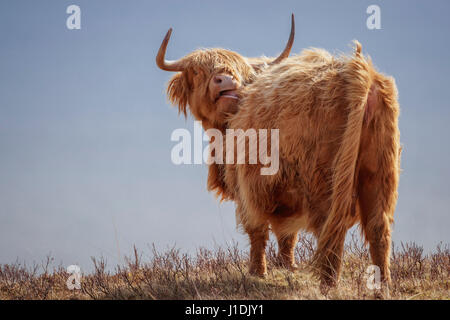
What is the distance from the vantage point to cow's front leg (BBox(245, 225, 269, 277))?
13.3 feet

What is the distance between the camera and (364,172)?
3217mm

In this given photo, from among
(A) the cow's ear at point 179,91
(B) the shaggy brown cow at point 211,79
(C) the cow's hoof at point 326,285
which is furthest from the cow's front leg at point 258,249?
(A) the cow's ear at point 179,91

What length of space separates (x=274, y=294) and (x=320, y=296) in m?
0.35

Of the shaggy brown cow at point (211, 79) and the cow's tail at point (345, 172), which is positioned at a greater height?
Result: the shaggy brown cow at point (211, 79)

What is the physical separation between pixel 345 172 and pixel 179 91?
8.22 ft

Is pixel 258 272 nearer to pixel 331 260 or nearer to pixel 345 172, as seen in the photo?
pixel 331 260

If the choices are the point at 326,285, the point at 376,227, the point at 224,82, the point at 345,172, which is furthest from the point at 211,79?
the point at 326,285

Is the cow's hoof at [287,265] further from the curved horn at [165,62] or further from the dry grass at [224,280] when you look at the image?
the curved horn at [165,62]

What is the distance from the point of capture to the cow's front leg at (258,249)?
160 inches

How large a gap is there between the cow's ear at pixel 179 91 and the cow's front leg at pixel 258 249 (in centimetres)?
163

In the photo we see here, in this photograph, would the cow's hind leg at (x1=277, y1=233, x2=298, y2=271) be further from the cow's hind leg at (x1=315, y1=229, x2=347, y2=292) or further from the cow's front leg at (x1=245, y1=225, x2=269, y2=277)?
the cow's hind leg at (x1=315, y1=229, x2=347, y2=292)

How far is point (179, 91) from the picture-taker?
4.98 m

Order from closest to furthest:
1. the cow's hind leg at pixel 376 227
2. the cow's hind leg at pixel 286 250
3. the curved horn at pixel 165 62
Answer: the cow's hind leg at pixel 376 227, the cow's hind leg at pixel 286 250, the curved horn at pixel 165 62
